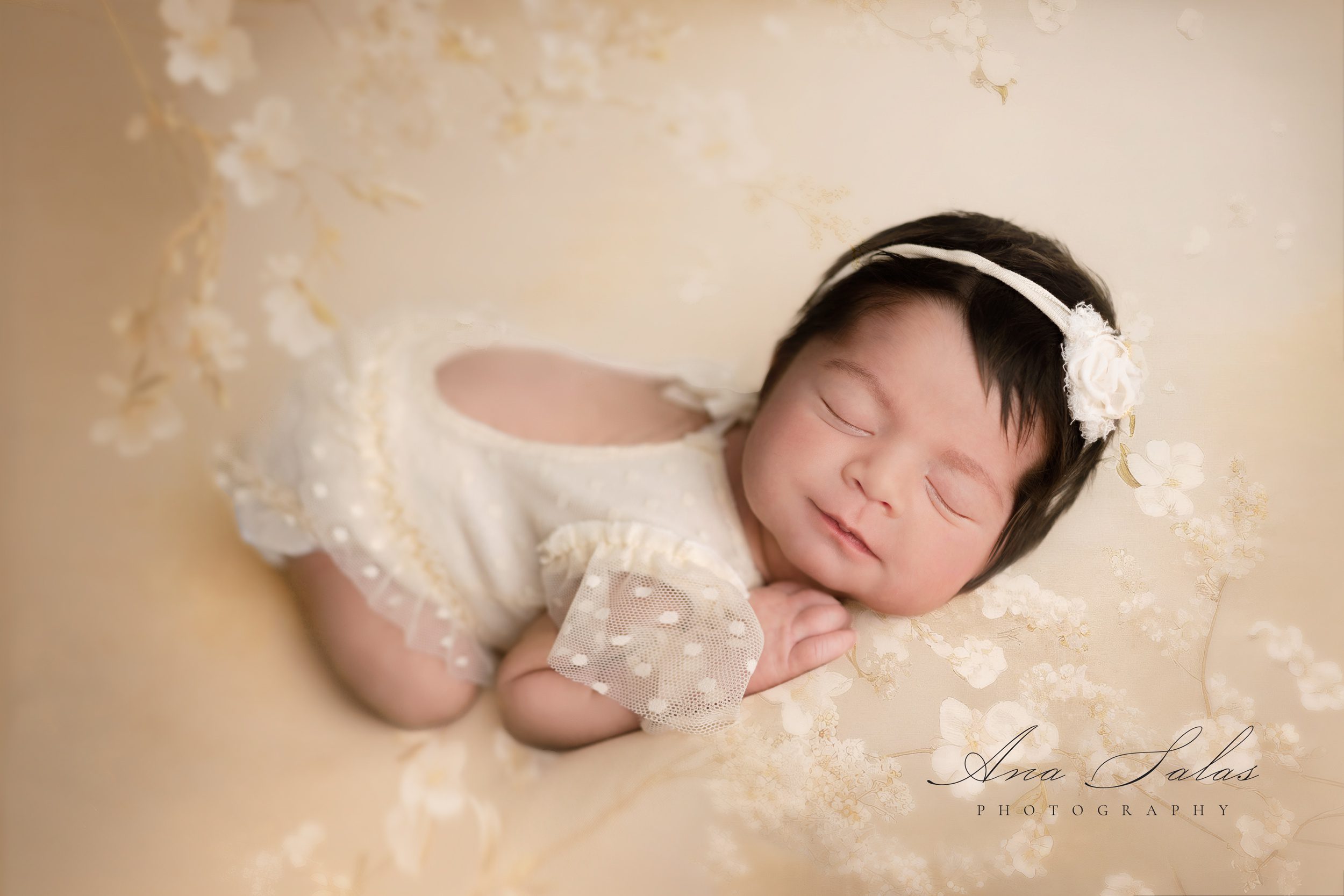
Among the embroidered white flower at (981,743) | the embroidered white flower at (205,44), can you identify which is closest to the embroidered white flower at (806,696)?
the embroidered white flower at (981,743)

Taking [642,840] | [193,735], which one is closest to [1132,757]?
[642,840]

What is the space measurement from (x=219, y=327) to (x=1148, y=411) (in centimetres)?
109

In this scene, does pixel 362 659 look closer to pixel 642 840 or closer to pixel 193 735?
pixel 193 735

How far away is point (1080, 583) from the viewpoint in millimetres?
880

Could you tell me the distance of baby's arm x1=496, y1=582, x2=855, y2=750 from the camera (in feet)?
2.99

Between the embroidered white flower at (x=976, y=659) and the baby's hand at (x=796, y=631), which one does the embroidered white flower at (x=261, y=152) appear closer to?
the baby's hand at (x=796, y=631)

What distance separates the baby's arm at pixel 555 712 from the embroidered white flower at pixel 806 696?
16 centimetres

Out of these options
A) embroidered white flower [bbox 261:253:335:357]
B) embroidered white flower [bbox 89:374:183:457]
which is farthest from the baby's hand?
embroidered white flower [bbox 89:374:183:457]

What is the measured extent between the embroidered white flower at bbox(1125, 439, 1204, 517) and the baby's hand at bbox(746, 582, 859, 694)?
34cm

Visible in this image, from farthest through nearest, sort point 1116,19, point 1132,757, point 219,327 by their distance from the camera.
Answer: point 219,327 < point 1116,19 < point 1132,757

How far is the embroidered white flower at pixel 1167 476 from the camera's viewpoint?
2.91ft

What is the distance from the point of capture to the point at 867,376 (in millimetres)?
949

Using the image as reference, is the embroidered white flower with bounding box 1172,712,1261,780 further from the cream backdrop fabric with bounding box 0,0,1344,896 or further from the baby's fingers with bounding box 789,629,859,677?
the baby's fingers with bounding box 789,629,859,677

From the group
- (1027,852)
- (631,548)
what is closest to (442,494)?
(631,548)
